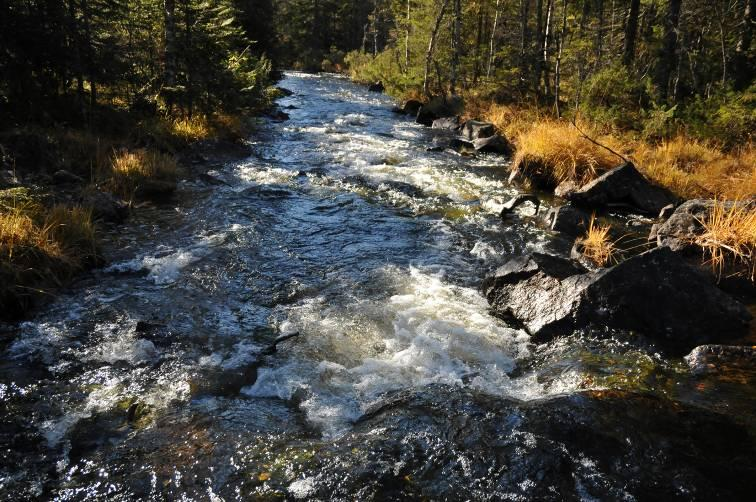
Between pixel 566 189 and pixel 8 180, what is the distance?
40.0 ft

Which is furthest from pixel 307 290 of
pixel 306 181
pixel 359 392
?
pixel 306 181

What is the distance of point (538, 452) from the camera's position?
412 cm

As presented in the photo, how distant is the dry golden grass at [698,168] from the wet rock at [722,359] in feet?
20.6

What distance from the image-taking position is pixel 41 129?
1134cm

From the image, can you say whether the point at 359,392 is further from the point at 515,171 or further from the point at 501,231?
the point at 515,171

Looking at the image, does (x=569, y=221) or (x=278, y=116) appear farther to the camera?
(x=278, y=116)

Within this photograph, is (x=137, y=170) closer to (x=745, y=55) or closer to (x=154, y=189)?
(x=154, y=189)

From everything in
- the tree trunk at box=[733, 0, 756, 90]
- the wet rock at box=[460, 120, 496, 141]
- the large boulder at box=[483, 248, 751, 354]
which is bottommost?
the large boulder at box=[483, 248, 751, 354]

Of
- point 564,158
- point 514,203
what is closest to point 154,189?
point 514,203

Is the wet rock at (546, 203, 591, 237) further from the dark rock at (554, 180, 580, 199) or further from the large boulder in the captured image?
the large boulder

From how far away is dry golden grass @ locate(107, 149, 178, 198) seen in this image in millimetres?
10531

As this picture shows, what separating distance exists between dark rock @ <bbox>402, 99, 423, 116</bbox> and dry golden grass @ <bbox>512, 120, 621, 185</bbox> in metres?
14.3

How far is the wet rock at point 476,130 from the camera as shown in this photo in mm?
18955

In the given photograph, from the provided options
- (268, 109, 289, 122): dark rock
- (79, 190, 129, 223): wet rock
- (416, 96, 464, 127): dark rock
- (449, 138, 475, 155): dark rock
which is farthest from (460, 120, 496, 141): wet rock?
(79, 190, 129, 223): wet rock
